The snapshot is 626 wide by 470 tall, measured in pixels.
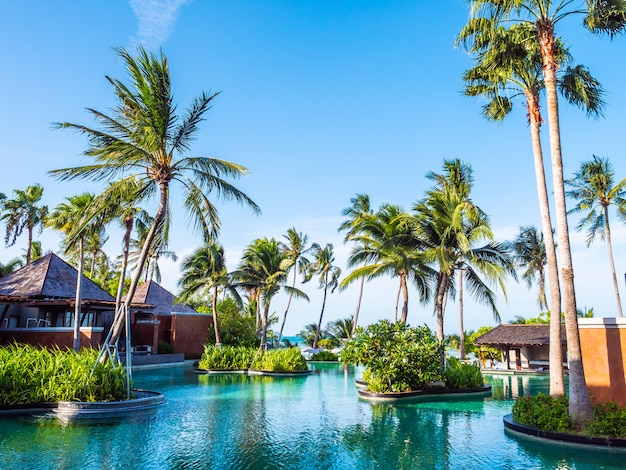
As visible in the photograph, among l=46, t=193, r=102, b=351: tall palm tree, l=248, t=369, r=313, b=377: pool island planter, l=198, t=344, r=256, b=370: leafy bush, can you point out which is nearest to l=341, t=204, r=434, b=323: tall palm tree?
l=248, t=369, r=313, b=377: pool island planter

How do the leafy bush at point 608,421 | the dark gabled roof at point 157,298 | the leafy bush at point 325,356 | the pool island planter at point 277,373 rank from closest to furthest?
the leafy bush at point 608,421, the pool island planter at point 277,373, the dark gabled roof at point 157,298, the leafy bush at point 325,356

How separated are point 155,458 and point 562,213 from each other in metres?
8.91

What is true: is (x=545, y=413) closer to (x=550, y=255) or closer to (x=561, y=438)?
(x=561, y=438)

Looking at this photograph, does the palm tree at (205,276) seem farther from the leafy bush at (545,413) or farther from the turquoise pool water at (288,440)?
the leafy bush at (545,413)

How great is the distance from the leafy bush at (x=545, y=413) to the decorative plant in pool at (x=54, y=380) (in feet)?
31.5

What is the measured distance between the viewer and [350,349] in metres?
15.6

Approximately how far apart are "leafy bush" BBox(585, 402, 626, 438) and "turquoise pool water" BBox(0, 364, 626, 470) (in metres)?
0.38

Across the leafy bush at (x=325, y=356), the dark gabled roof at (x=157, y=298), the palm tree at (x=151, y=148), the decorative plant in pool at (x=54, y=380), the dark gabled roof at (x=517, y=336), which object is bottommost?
the leafy bush at (x=325, y=356)

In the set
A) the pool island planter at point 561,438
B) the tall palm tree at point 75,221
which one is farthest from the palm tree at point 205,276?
the pool island planter at point 561,438

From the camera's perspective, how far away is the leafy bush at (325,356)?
33.3 meters

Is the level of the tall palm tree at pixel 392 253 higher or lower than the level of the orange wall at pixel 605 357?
higher

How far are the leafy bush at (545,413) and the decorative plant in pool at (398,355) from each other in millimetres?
4573

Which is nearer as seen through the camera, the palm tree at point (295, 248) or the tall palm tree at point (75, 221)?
the tall palm tree at point (75, 221)

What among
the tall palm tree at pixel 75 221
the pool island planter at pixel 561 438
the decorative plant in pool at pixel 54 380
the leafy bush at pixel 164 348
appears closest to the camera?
the pool island planter at pixel 561 438
